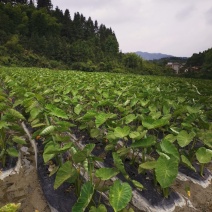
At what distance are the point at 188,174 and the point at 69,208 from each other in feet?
4.15

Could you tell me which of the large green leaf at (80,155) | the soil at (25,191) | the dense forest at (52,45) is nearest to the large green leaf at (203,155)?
the large green leaf at (80,155)

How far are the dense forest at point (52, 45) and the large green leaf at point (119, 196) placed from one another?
29348mm

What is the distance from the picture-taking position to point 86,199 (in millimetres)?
1555

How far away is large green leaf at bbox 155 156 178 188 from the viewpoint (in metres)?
1.62

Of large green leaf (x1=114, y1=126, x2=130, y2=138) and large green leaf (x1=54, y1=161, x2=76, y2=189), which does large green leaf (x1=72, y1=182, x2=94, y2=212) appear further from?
large green leaf (x1=114, y1=126, x2=130, y2=138)

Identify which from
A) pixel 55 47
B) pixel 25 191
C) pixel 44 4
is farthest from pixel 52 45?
pixel 25 191

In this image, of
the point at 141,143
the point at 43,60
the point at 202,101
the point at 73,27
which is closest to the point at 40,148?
the point at 141,143

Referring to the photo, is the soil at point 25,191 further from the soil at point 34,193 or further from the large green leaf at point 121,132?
the large green leaf at point 121,132

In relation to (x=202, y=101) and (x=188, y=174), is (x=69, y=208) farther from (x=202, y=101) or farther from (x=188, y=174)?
(x=202, y=101)

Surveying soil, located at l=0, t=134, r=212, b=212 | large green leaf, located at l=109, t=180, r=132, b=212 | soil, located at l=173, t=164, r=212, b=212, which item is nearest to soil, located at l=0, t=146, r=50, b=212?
soil, located at l=0, t=134, r=212, b=212

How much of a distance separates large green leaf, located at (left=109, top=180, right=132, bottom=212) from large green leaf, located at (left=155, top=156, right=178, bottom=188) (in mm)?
243

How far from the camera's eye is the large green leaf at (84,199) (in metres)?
1.54

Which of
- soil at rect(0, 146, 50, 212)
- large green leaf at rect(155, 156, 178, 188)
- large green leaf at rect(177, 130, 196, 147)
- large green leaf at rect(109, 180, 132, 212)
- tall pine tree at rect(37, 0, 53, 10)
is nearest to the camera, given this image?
large green leaf at rect(109, 180, 132, 212)

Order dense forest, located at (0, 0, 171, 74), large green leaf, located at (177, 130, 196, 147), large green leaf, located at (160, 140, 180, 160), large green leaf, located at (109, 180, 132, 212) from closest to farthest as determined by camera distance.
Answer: large green leaf, located at (109, 180, 132, 212), large green leaf, located at (160, 140, 180, 160), large green leaf, located at (177, 130, 196, 147), dense forest, located at (0, 0, 171, 74)
